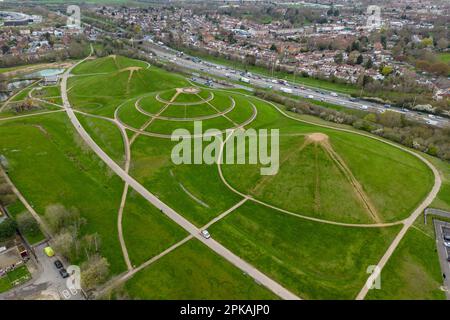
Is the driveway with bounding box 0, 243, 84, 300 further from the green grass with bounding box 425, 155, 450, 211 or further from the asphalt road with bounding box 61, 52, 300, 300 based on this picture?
the green grass with bounding box 425, 155, 450, 211

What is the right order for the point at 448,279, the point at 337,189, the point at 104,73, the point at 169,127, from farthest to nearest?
the point at 104,73 → the point at 169,127 → the point at 337,189 → the point at 448,279

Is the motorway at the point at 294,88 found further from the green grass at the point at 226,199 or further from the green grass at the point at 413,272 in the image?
the green grass at the point at 413,272

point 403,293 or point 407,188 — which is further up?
point 407,188

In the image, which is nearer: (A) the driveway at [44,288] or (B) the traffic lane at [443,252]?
(A) the driveway at [44,288]

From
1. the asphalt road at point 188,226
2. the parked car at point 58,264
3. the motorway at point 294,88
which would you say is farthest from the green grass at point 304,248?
the motorway at point 294,88

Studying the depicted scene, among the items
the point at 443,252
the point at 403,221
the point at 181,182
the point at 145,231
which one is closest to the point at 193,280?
the point at 145,231

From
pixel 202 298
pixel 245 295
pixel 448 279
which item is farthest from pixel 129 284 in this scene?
pixel 448 279

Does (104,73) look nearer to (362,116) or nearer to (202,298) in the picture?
(362,116)

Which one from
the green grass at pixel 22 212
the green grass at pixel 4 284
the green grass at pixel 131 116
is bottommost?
the green grass at pixel 4 284
